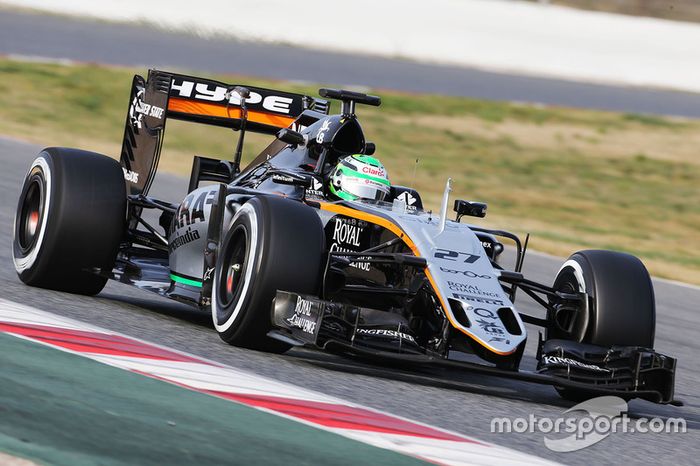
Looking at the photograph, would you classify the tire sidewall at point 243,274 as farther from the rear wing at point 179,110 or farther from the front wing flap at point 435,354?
the rear wing at point 179,110

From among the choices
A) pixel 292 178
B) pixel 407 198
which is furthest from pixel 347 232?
pixel 407 198

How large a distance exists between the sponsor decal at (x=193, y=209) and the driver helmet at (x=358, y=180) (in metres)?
0.86

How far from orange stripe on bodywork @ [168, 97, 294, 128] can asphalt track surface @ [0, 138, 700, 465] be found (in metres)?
1.46

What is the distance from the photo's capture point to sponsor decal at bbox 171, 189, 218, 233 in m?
8.41

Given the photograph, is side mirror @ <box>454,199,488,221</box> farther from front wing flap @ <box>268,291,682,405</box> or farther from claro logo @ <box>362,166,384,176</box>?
front wing flap @ <box>268,291,682,405</box>

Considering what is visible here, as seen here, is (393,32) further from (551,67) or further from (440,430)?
(440,430)

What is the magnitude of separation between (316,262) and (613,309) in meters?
1.85

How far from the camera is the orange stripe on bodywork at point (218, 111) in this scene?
9445mm

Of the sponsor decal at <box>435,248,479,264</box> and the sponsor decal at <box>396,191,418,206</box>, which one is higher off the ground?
the sponsor decal at <box>396,191,418,206</box>

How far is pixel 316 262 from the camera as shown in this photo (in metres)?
6.87

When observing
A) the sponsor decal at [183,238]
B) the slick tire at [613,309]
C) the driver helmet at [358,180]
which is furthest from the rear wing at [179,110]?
the slick tire at [613,309]

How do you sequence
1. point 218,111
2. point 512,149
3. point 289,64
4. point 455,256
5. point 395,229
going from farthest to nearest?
1. point 289,64
2. point 512,149
3. point 218,111
4. point 395,229
5. point 455,256

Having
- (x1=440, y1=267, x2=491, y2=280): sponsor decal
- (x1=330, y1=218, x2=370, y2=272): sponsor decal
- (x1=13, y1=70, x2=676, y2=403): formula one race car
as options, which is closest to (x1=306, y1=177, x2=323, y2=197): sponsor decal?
(x1=13, y1=70, x2=676, y2=403): formula one race car

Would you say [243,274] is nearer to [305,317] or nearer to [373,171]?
[305,317]
